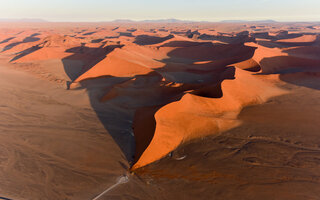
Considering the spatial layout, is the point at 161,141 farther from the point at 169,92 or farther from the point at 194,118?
the point at 169,92

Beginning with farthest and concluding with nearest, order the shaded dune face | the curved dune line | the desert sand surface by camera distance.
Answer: the shaded dune face < the curved dune line < the desert sand surface

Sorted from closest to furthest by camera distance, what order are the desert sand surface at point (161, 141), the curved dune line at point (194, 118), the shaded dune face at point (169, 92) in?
the desert sand surface at point (161, 141) → the curved dune line at point (194, 118) → the shaded dune face at point (169, 92)

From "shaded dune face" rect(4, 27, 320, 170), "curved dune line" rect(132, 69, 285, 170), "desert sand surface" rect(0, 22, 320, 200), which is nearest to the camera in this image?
"desert sand surface" rect(0, 22, 320, 200)

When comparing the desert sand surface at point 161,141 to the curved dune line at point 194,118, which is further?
the curved dune line at point 194,118

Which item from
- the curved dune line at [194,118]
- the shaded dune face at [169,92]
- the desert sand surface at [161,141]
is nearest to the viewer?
the desert sand surface at [161,141]

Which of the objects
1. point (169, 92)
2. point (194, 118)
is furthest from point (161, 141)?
point (169, 92)

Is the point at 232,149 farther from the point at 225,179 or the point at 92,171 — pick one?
the point at 92,171

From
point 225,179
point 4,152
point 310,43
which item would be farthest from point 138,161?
point 310,43

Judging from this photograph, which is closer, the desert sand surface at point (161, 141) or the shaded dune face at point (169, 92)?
the desert sand surface at point (161, 141)
